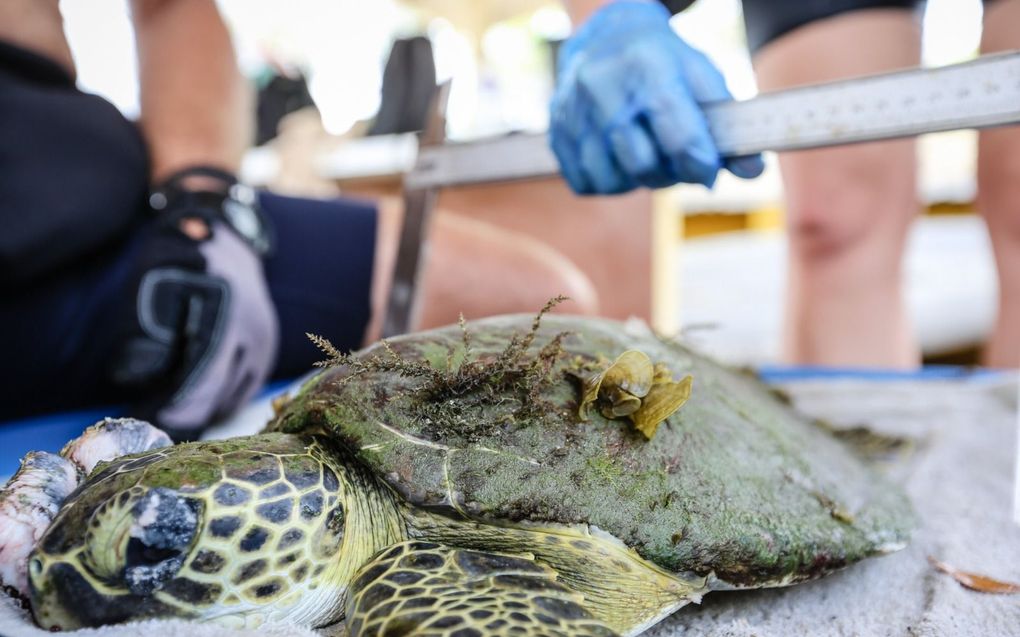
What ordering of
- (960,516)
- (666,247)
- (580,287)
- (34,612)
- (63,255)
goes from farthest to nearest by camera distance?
1. (666,247)
2. (580,287)
3. (63,255)
4. (960,516)
5. (34,612)

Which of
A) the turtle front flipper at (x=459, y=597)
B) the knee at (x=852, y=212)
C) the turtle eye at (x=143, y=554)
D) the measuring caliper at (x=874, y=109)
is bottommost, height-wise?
the turtle front flipper at (x=459, y=597)

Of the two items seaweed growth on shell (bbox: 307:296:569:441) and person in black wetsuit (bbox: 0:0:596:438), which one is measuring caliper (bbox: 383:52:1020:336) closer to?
seaweed growth on shell (bbox: 307:296:569:441)

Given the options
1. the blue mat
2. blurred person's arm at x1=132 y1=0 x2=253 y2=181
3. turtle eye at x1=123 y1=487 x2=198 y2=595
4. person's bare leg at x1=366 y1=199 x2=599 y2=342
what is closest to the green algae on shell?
turtle eye at x1=123 y1=487 x2=198 y2=595

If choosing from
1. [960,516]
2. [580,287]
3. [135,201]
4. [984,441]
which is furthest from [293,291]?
[984,441]

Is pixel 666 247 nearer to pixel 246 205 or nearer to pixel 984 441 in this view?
pixel 984 441

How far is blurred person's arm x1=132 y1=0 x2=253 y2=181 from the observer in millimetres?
1439

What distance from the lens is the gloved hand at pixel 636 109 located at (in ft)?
3.09

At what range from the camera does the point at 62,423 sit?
1139 millimetres

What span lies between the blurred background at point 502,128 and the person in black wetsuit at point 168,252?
3.7 inches

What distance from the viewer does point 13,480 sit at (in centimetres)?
56

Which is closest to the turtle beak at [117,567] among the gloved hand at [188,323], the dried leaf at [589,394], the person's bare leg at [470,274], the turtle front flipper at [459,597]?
the turtle front flipper at [459,597]

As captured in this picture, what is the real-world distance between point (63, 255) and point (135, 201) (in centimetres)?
19

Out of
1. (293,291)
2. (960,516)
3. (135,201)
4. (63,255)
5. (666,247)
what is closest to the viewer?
(960,516)

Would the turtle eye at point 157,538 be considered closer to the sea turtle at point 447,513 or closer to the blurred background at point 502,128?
the sea turtle at point 447,513
